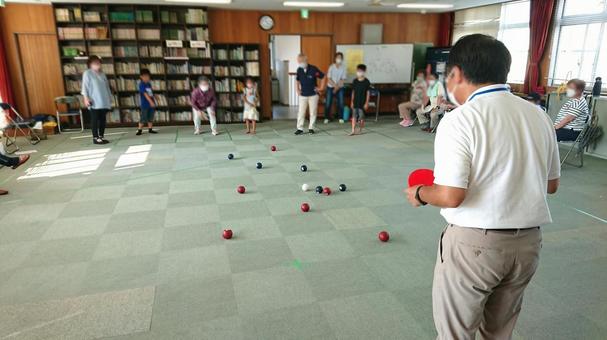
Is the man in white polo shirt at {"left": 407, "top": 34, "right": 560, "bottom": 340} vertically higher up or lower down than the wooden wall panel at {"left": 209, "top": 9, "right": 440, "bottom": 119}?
lower down

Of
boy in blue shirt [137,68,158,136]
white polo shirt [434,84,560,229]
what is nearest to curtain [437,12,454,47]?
boy in blue shirt [137,68,158,136]

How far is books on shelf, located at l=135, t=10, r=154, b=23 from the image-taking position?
948 centimetres

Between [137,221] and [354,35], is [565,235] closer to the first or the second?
[137,221]

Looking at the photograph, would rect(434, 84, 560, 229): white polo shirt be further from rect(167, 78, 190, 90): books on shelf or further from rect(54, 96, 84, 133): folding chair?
rect(54, 96, 84, 133): folding chair

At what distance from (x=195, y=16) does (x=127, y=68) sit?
2.18 m

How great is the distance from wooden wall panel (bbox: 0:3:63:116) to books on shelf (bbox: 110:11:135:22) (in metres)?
1.51

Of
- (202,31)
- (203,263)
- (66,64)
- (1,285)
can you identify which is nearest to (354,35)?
(202,31)

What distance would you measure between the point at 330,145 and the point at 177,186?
11.5 feet

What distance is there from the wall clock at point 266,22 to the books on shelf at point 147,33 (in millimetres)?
2686

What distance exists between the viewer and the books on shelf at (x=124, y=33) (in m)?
9.54

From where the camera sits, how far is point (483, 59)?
53.9 inches

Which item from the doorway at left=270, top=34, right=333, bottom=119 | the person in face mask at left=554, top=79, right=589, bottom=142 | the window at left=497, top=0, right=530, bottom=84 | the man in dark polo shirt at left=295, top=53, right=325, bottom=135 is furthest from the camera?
the doorway at left=270, top=34, right=333, bottom=119

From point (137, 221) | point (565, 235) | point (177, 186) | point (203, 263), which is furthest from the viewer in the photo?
point (177, 186)

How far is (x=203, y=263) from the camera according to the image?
321cm
